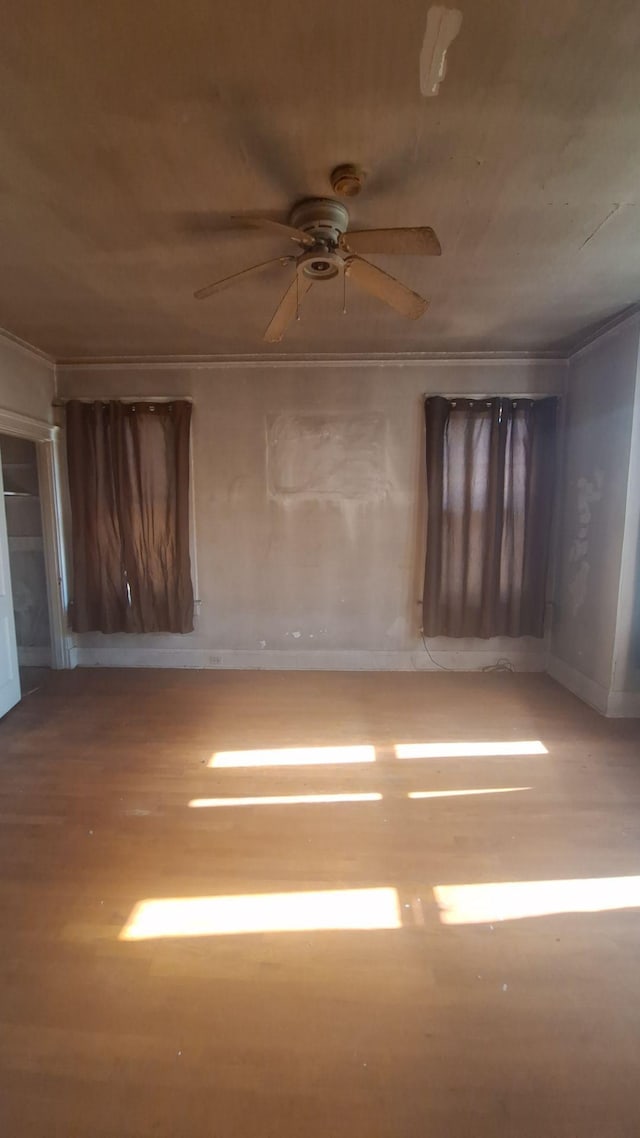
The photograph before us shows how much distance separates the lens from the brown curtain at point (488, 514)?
12.2 ft

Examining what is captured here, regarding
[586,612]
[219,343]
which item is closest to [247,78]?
[219,343]

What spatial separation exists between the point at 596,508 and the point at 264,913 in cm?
322

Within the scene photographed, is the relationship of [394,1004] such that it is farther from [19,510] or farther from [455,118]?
[19,510]

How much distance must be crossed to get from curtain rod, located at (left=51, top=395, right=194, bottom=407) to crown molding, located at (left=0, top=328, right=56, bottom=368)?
0.30m

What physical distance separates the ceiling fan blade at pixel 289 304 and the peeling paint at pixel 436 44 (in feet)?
2.43

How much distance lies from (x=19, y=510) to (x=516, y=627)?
4448 mm

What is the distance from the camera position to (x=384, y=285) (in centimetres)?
188

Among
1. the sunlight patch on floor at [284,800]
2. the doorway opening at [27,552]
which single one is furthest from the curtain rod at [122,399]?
the sunlight patch on floor at [284,800]

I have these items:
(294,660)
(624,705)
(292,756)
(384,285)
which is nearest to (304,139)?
(384,285)

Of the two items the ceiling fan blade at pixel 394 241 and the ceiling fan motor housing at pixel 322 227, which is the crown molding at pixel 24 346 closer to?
the ceiling fan motor housing at pixel 322 227

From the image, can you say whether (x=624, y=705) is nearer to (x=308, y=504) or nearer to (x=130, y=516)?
(x=308, y=504)

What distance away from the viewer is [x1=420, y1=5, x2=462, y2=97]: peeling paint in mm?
1114

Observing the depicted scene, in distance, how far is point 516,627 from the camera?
3.87m

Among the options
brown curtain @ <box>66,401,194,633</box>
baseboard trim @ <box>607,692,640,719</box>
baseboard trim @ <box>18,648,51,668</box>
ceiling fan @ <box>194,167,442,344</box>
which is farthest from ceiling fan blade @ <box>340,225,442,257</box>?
baseboard trim @ <box>18,648,51,668</box>
